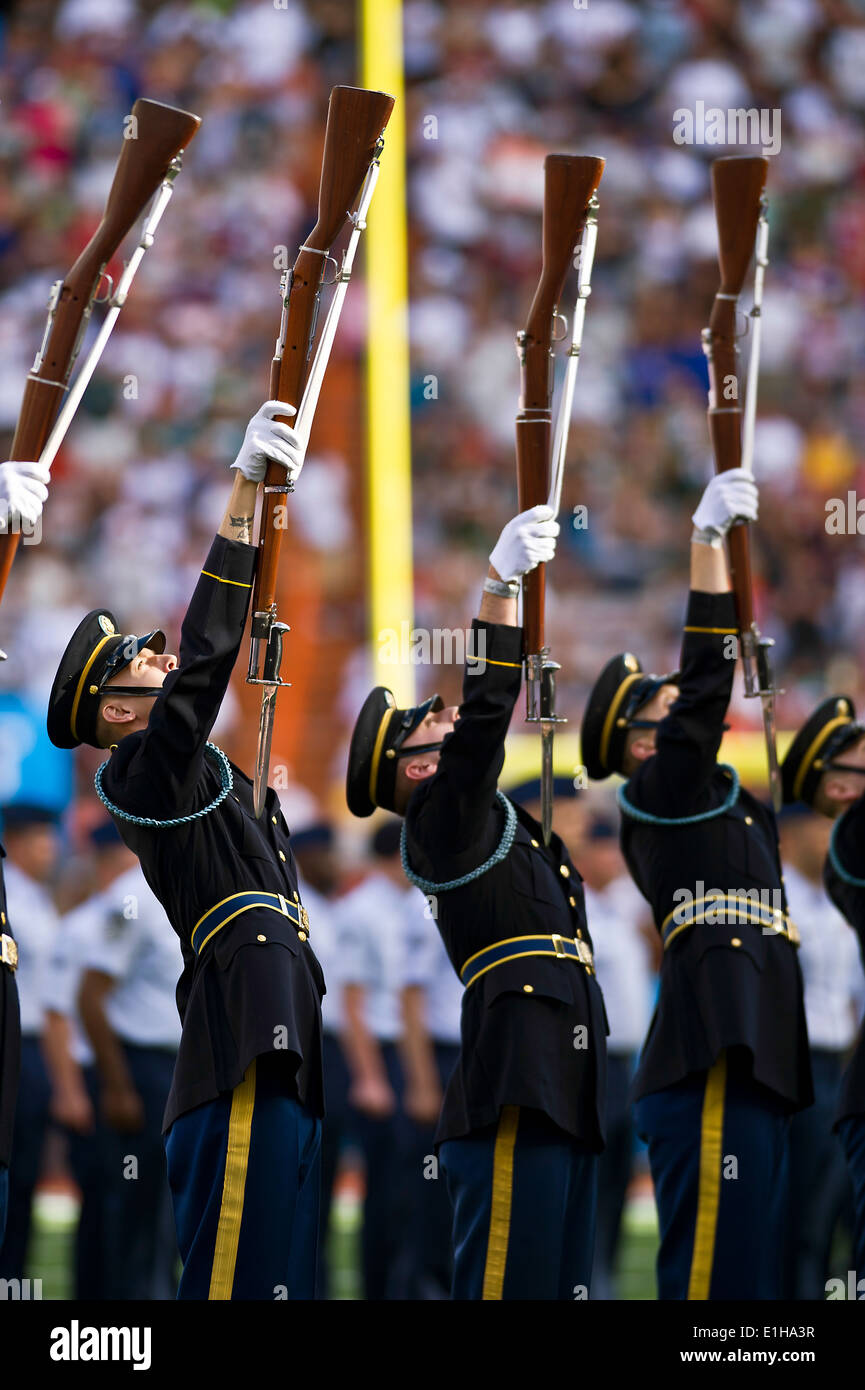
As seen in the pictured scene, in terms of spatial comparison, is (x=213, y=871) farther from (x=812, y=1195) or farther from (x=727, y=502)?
(x=812, y=1195)

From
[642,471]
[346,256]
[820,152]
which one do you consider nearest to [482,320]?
[642,471]

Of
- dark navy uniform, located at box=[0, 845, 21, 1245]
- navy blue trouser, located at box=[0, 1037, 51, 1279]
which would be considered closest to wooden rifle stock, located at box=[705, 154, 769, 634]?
dark navy uniform, located at box=[0, 845, 21, 1245]

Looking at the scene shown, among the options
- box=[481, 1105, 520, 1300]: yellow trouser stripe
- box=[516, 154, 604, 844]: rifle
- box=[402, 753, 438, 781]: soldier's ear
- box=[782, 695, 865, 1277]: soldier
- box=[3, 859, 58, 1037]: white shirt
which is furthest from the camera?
box=[3, 859, 58, 1037]: white shirt

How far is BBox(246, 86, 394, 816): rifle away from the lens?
4754mm

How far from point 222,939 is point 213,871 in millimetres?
177

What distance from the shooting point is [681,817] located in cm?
551

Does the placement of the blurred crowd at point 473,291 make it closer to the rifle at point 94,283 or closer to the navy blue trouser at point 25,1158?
the navy blue trouser at point 25,1158

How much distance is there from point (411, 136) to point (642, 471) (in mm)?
Answer: 3065

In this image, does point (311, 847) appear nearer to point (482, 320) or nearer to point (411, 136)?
point (482, 320)

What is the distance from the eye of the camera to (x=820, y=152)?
43.8 ft

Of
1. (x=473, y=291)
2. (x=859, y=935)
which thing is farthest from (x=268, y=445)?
(x=473, y=291)

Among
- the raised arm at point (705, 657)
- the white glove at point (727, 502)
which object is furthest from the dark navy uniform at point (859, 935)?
the white glove at point (727, 502)

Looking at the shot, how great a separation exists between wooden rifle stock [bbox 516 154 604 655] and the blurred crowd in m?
5.76

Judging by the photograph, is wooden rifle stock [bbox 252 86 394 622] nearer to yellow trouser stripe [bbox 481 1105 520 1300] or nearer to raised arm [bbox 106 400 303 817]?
raised arm [bbox 106 400 303 817]
